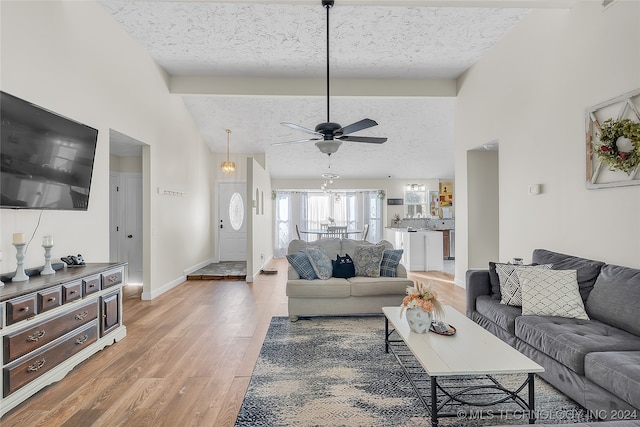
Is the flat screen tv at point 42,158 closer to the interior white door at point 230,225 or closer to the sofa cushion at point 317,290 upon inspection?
the sofa cushion at point 317,290

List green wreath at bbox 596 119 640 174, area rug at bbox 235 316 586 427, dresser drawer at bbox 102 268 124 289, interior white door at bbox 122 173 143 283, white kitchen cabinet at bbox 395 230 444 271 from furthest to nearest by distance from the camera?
white kitchen cabinet at bbox 395 230 444 271 → interior white door at bbox 122 173 143 283 → dresser drawer at bbox 102 268 124 289 → green wreath at bbox 596 119 640 174 → area rug at bbox 235 316 586 427

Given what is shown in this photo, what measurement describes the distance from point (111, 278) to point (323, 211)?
7.80 m

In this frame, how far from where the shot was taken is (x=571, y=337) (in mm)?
2189

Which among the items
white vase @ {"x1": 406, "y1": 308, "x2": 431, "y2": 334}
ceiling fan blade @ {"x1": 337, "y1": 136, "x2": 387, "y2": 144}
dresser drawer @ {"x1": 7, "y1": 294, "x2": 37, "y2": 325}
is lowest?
white vase @ {"x1": 406, "y1": 308, "x2": 431, "y2": 334}

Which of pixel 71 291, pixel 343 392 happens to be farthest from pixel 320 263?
pixel 71 291

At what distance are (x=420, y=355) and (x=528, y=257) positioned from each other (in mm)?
2764

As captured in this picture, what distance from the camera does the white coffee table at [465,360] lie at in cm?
182

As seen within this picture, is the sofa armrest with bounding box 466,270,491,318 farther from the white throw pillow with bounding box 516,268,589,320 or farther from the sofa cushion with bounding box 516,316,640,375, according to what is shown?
the sofa cushion with bounding box 516,316,640,375

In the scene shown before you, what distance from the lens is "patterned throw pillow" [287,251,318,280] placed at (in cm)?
415

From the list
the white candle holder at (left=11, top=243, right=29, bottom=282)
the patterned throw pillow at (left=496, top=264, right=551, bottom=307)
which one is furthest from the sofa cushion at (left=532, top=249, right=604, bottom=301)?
the white candle holder at (left=11, top=243, right=29, bottom=282)

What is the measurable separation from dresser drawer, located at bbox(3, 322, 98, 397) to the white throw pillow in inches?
144

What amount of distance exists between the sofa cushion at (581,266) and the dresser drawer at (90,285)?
413 centimetres

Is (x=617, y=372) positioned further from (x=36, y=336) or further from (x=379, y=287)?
(x=36, y=336)

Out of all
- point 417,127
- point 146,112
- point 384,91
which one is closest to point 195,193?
point 146,112
